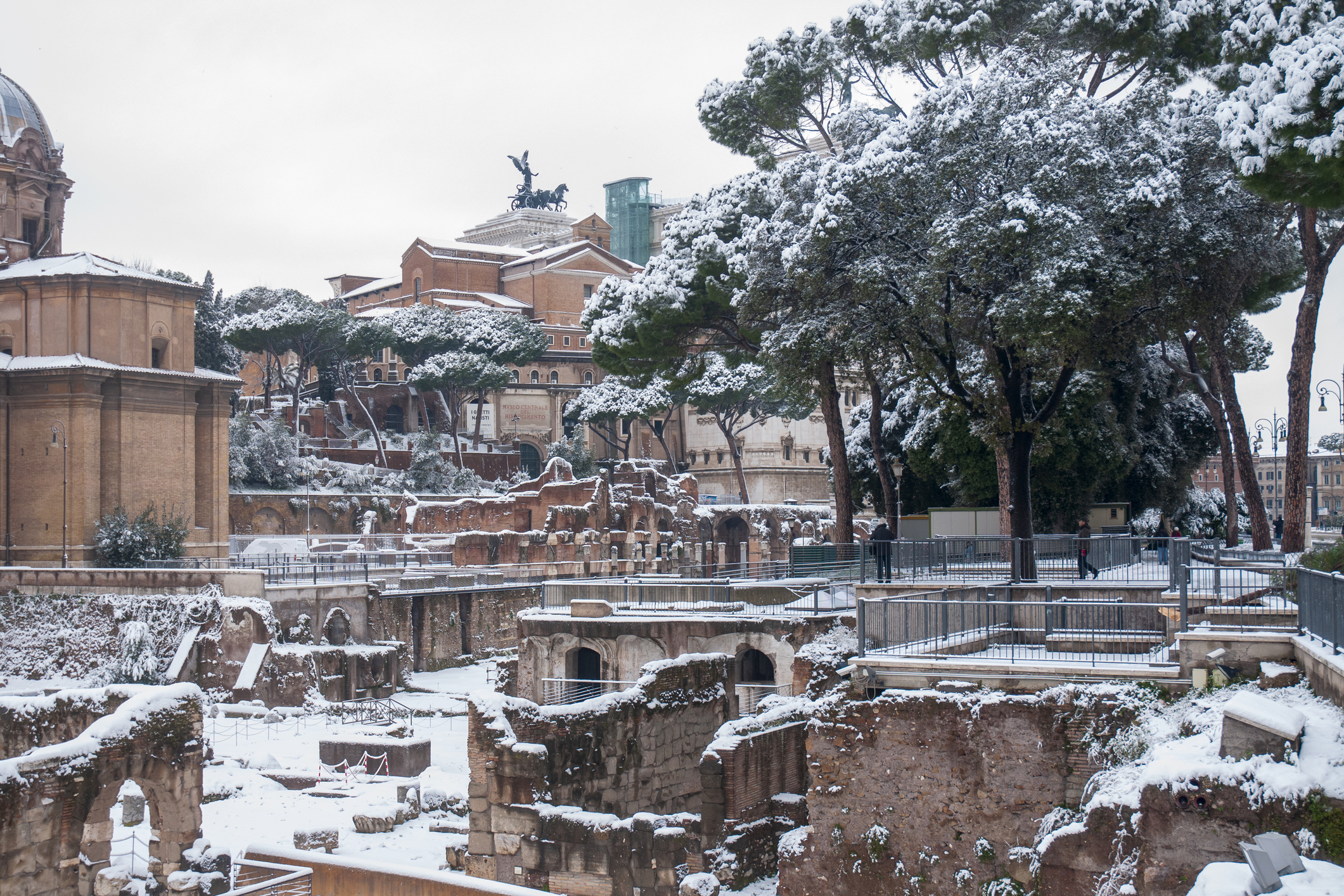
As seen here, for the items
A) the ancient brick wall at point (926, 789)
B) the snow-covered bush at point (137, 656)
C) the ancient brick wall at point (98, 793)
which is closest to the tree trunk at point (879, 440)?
the ancient brick wall at point (926, 789)

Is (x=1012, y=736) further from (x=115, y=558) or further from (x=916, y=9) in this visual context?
(x=115, y=558)

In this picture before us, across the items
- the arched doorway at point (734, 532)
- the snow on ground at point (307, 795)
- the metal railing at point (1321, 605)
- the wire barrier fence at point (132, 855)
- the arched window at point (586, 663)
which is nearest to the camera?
the metal railing at point (1321, 605)

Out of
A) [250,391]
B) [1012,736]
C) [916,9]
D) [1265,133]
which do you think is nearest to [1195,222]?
[1265,133]

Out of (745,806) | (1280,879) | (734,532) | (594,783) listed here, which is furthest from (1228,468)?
(734,532)

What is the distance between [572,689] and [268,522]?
1303 inches

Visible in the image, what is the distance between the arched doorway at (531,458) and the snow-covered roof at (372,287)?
1751 cm

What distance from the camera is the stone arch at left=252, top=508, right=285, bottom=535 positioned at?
49.6 meters

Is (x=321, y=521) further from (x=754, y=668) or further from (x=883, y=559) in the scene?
(x=883, y=559)

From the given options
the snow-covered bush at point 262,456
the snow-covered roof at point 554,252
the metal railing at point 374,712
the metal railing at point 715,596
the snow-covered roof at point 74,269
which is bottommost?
the metal railing at point 374,712

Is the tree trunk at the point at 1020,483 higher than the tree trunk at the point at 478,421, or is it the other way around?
the tree trunk at the point at 478,421

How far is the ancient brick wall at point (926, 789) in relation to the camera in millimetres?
11172

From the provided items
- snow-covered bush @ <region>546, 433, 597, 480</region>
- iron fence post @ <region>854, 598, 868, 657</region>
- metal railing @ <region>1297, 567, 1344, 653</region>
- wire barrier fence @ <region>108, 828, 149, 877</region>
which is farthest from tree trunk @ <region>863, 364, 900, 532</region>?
snow-covered bush @ <region>546, 433, 597, 480</region>

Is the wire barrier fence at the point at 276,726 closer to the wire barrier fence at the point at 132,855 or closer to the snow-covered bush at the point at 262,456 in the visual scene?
the wire barrier fence at the point at 132,855

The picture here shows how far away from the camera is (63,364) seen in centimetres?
3509
